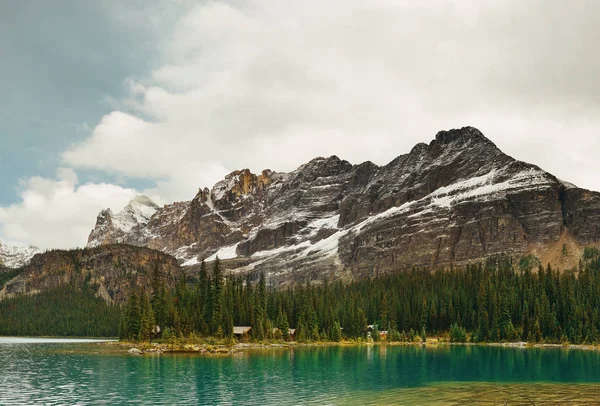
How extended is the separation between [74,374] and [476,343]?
129989 mm

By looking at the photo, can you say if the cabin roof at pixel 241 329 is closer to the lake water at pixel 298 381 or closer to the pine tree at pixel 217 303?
the pine tree at pixel 217 303

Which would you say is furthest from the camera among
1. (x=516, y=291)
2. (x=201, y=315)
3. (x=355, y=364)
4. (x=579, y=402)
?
(x=516, y=291)

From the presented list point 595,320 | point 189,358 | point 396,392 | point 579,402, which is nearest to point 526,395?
point 579,402

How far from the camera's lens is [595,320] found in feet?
550

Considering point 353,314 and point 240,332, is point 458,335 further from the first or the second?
point 240,332

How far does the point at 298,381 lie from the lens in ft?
246

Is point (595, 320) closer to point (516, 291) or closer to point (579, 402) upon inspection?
point (516, 291)

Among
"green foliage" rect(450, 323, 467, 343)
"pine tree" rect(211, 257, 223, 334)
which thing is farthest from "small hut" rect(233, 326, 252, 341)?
"green foliage" rect(450, 323, 467, 343)

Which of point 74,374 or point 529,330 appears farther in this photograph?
point 529,330

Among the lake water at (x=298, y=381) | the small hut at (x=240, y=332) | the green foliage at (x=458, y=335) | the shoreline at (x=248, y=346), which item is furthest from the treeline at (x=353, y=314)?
the lake water at (x=298, y=381)

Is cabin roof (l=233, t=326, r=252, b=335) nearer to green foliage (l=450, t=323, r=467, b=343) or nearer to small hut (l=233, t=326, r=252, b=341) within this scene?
small hut (l=233, t=326, r=252, b=341)

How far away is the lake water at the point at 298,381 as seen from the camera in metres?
61.0

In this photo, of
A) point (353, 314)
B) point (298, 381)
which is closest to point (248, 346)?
point (353, 314)

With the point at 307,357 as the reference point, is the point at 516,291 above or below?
above
